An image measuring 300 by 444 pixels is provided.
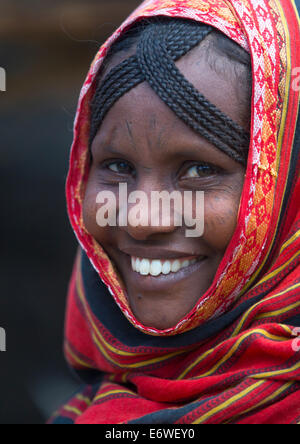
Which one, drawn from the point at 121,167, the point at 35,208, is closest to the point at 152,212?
the point at 121,167

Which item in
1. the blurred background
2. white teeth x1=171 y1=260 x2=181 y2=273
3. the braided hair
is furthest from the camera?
the blurred background

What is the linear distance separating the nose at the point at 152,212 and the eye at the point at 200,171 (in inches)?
2.2

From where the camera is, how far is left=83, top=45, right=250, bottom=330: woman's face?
4.74 ft

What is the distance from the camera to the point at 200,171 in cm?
150

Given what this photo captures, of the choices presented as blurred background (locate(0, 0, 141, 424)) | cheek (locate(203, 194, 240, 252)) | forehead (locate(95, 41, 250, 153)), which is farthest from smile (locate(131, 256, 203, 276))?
blurred background (locate(0, 0, 141, 424))

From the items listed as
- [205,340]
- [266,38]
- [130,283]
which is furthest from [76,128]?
[205,340]

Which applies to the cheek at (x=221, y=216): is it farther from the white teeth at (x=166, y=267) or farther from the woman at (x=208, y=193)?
the white teeth at (x=166, y=267)

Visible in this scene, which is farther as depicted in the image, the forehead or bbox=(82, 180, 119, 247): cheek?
bbox=(82, 180, 119, 247): cheek

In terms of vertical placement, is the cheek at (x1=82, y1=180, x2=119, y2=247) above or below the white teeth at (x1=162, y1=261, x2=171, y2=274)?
above

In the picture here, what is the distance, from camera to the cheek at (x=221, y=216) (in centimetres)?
146

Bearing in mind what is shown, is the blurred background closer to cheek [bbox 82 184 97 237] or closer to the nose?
cheek [bbox 82 184 97 237]

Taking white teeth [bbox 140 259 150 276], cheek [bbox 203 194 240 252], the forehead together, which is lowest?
white teeth [bbox 140 259 150 276]

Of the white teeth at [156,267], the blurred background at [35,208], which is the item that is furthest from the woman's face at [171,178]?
the blurred background at [35,208]

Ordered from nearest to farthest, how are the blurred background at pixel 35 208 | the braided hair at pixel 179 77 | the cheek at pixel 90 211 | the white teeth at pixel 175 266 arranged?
the braided hair at pixel 179 77
the white teeth at pixel 175 266
the cheek at pixel 90 211
the blurred background at pixel 35 208
